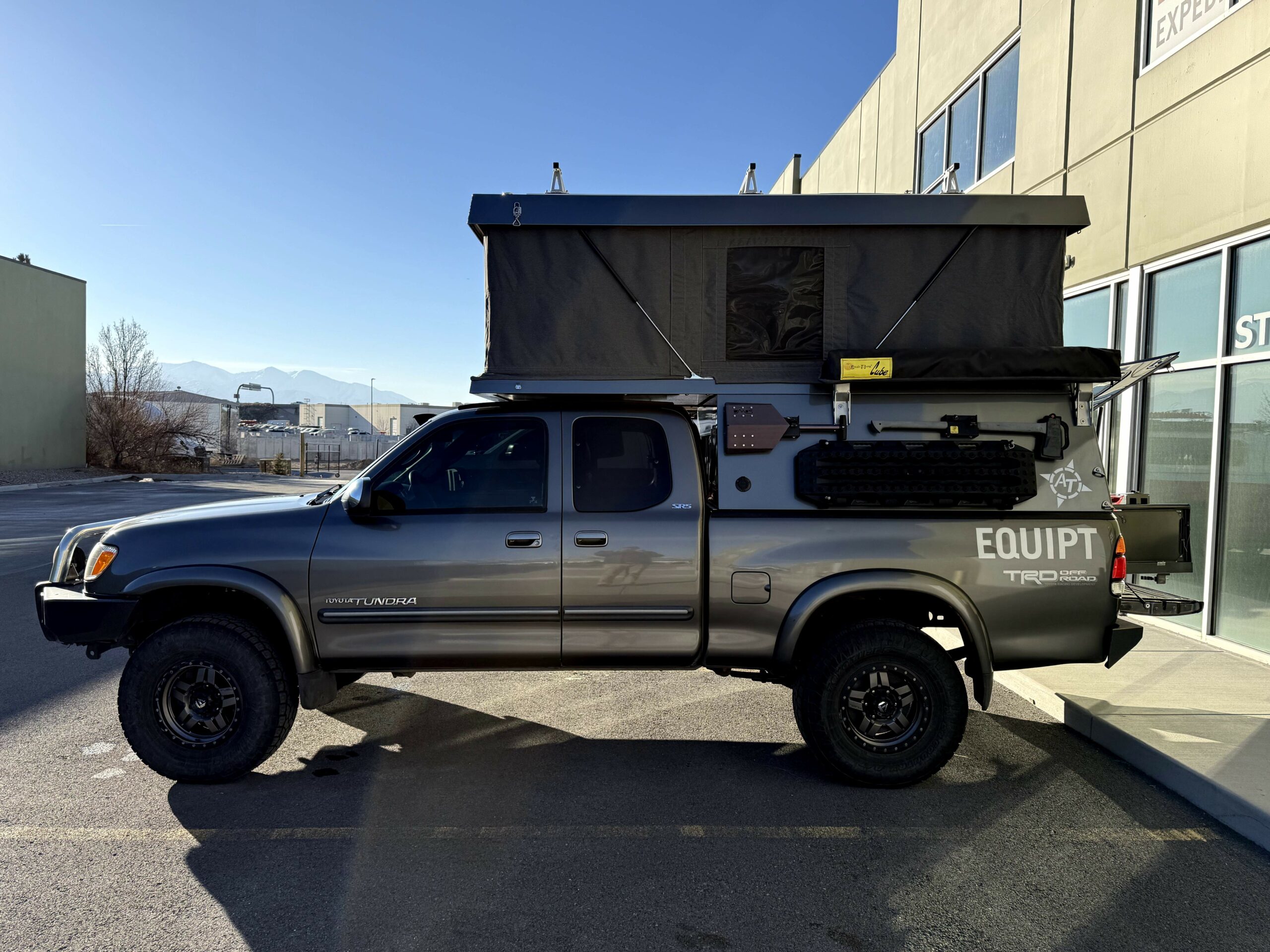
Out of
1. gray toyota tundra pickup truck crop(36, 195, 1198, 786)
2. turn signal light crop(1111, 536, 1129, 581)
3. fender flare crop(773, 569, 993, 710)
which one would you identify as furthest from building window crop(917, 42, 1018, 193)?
fender flare crop(773, 569, 993, 710)

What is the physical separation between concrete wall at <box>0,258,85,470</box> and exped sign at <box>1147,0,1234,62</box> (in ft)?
121

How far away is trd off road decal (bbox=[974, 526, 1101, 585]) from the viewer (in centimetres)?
420

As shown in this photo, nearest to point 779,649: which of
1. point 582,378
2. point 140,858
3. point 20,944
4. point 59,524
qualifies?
point 582,378

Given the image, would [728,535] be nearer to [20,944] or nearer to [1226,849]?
[1226,849]

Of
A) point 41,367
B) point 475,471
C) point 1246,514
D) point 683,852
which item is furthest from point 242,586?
point 41,367

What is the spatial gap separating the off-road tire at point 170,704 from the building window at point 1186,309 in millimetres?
7255

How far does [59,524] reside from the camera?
15.7 meters

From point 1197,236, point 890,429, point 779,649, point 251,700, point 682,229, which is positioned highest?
point 1197,236

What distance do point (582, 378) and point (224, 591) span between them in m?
2.24

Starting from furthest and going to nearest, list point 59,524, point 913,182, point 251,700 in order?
point 59,524, point 913,182, point 251,700

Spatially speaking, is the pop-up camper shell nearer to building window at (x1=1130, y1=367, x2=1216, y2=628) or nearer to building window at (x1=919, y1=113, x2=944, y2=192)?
building window at (x1=1130, y1=367, x2=1216, y2=628)

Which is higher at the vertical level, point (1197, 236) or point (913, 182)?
point (913, 182)

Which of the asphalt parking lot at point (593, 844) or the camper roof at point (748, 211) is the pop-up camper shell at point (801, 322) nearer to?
the camper roof at point (748, 211)

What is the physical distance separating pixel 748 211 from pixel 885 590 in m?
2.14
